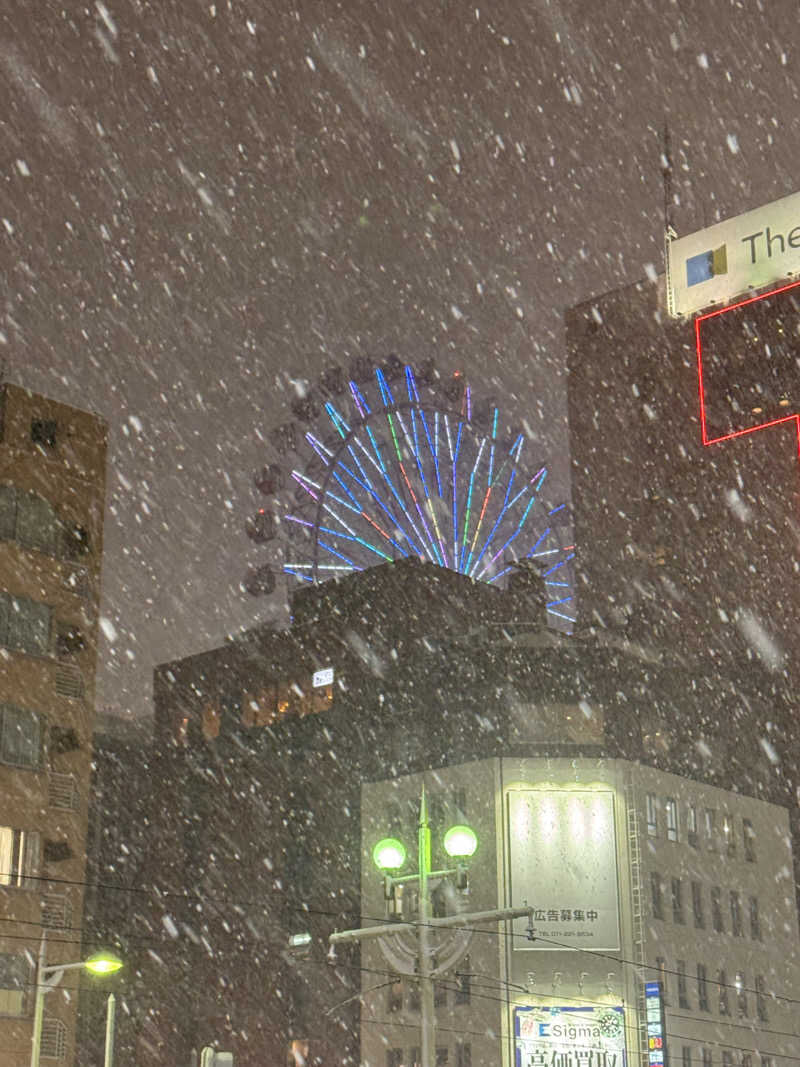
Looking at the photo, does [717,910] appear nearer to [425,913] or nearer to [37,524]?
[37,524]

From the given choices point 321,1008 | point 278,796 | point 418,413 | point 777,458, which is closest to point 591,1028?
point 321,1008

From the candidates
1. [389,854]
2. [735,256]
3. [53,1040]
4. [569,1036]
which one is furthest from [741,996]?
[735,256]

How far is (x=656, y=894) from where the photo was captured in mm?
53062

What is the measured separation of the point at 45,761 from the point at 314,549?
773 inches

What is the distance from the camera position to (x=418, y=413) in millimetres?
59969

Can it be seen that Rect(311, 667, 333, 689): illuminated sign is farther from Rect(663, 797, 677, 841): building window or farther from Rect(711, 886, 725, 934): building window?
Rect(711, 886, 725, 934): building window

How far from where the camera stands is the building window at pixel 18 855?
1556 inches

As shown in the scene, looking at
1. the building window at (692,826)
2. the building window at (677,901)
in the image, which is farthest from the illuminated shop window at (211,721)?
the building window at (677,901)

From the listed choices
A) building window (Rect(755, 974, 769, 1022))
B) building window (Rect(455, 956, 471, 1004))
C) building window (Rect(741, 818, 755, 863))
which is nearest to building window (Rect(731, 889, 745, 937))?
building window (Rect(755, 974, 769, 1022))

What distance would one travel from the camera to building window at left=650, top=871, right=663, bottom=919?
5275 cm

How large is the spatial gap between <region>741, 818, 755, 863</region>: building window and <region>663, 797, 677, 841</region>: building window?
14.3 feet

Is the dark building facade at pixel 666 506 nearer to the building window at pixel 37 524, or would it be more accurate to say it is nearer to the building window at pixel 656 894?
the building window at pixel 656 894

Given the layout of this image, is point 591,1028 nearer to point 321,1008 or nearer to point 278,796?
point 321,1008

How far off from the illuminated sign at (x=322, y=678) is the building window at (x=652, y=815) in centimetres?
1695
